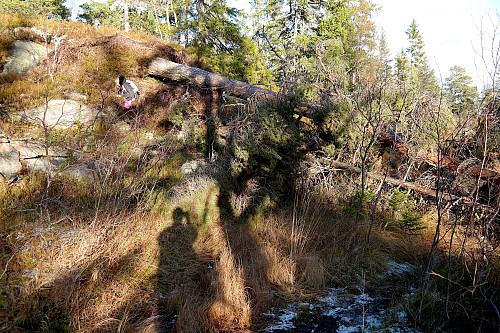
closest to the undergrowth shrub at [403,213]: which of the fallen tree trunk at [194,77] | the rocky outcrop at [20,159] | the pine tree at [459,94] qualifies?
the pine tree at [459,94]

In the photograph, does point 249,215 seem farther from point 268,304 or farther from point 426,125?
point 426,125

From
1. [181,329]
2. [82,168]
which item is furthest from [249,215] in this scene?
[82,168]

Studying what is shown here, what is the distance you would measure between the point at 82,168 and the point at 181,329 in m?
4.18

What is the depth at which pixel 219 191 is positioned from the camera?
5801 mm

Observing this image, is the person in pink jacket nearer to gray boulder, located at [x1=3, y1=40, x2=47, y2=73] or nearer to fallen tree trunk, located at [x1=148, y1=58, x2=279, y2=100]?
fallen tree trunk, located at [x1=148, y1=58, x2=279, y2=100]

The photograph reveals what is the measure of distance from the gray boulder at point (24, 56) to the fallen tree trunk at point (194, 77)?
3.47 meters

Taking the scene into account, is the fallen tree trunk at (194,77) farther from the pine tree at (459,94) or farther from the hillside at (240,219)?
the pine tree at (459,94)

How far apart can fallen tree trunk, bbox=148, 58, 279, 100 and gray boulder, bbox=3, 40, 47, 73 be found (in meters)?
3.47

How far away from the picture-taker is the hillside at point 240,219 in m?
2.94

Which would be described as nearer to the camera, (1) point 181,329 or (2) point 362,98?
(1) point 181,329

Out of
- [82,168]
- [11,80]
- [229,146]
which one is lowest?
[82,168]

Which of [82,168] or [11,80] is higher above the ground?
[11,80]

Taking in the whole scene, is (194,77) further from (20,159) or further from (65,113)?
(20,159)

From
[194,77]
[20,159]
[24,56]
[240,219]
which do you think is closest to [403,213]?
[240,219]
